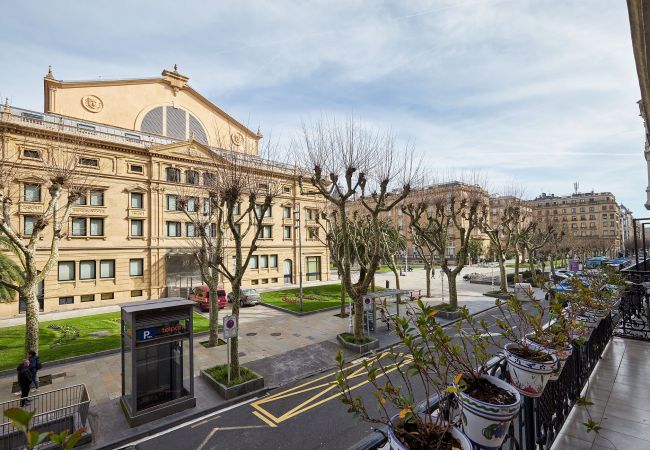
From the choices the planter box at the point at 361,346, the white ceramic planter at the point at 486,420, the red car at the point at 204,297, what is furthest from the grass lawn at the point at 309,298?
the white ceramic planter at the point at 486,420

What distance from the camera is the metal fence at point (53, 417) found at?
8080 millimetres

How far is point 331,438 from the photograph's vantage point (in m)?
8.59

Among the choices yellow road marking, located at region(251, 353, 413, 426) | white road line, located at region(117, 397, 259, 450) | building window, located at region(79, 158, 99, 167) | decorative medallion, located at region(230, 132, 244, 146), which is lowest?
white road line, located at region(117, 397, 259, 450)

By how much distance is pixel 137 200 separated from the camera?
28938 millimetres

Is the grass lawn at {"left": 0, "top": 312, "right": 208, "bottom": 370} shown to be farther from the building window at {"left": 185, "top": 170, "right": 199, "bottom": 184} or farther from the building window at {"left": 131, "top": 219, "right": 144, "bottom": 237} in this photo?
the building window at {"left": 185, "top": 170, "right": 199, "bottom": 184}

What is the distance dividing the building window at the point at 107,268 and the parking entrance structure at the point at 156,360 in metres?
19.5

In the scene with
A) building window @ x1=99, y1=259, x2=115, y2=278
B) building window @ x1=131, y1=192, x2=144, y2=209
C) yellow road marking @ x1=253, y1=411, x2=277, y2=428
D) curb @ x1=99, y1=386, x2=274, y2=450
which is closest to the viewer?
curb @ x1=99, y1=386, x2=274, y2=450

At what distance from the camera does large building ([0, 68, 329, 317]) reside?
78.4 feet

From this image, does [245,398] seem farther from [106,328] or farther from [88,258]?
[88,258]

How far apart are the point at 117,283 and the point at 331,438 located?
25.7 meters

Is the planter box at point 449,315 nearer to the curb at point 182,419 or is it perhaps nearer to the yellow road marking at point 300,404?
the yellow road marking at point 300,404

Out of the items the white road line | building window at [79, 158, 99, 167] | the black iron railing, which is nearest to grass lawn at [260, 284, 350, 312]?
the white road line

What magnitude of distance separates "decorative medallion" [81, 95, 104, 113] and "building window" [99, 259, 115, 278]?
51.4 feet

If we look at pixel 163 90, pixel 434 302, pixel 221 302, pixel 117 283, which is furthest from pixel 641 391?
pixel 163 90
